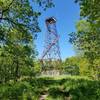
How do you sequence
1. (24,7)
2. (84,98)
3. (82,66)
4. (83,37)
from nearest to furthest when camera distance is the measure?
(84,98)
(24,7)
(83,37)
(82,66)

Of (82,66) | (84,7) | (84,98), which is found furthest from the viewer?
(82,66)

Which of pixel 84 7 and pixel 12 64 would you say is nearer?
pixel 84 7

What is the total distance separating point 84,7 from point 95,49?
1380 centimetres

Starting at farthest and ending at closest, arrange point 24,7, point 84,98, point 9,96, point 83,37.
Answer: point 83,37, point 24,7, point 9,96, point 84,98

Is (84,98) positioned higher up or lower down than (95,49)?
lower down

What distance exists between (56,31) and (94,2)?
55681 millimetres

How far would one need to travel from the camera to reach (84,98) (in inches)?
599

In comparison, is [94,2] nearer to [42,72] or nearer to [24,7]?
[24,7]

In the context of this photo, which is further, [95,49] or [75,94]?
[95,49]

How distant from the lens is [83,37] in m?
25.5

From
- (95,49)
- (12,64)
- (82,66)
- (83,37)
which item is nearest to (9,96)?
(83,37)

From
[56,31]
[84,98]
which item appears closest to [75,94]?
[84,98]

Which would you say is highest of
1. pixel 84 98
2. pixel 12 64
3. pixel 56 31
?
pixel 56 31

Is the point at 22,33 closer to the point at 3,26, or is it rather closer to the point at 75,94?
the point at 3,26
